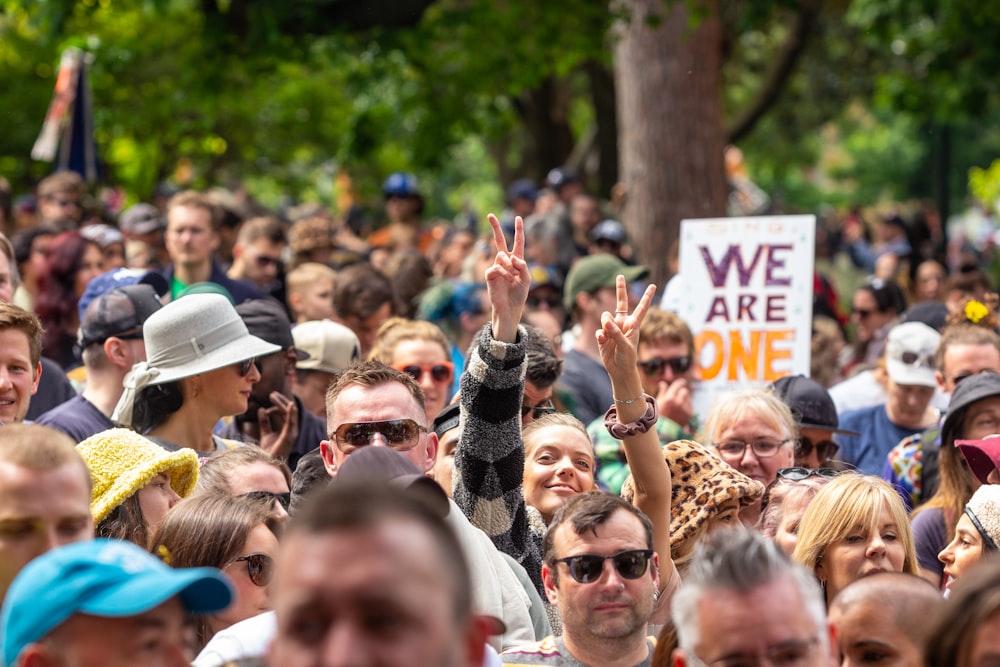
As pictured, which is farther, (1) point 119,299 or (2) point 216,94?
(2) point 216,94

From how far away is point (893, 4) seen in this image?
1476 cm

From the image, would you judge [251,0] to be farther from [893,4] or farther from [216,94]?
[893,4]

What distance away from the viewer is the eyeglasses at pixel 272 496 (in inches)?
182

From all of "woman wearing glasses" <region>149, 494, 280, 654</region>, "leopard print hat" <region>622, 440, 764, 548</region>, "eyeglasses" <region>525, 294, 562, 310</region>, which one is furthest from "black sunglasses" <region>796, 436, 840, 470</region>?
"woman wearing glasses" <region>149, 494, 280, 654</region>

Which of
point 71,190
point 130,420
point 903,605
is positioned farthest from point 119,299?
point 71,190

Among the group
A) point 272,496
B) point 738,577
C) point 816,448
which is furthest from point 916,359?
point 738,577

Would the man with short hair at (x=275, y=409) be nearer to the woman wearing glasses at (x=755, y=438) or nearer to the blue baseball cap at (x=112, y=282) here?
the blue baseball cap at (x=112, y=282)

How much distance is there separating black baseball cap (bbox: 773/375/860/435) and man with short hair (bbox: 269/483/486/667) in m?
4.75

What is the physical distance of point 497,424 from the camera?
15.7 feet

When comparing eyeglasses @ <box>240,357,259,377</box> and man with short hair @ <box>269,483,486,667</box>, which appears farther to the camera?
eyeglasses @ <box>240,357,259,377</box>

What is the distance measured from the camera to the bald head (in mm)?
3648

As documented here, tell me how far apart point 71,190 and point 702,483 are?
287 inches

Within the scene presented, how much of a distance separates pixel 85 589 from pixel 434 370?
4.14 metres

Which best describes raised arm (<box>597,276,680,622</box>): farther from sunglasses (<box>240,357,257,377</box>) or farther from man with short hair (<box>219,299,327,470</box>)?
man with short hair (<box>219,299,327,470</box>)
